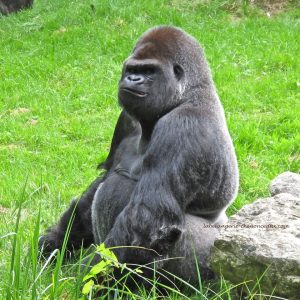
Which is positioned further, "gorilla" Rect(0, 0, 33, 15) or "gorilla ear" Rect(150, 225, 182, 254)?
A: "gorilla" Rect(0, 0, 33, 15)

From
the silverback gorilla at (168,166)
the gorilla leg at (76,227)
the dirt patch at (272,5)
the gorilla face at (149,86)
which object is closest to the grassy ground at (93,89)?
Result: the dirt patch at (272,5)

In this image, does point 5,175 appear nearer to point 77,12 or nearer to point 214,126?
point 214,126

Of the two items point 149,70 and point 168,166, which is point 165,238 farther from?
point 149,70

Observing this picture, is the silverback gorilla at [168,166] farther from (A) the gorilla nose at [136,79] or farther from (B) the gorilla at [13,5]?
(B) the gorilla at [13,5]

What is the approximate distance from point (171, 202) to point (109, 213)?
1.62 ft

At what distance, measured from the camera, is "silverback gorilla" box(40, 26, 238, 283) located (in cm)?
328

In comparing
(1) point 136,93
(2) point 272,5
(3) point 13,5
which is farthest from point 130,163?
(3) point 13,5

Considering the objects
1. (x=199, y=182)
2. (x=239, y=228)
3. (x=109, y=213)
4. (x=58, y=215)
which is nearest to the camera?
(x=239, y=228)

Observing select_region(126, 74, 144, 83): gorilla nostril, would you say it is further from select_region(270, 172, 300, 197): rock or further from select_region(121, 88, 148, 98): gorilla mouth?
select_region(270, 172, 300, 197): rock

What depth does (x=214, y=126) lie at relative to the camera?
3432mm

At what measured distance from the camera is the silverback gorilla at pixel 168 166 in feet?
10.8

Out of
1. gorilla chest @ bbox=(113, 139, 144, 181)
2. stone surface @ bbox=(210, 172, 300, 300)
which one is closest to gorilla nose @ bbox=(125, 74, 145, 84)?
gorilla chest @ bbox=(113, 139, 144, 181)

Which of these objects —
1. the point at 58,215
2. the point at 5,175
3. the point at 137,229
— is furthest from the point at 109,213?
the point at 5,175

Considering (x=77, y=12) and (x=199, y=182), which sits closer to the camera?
(x=199, y=182)
